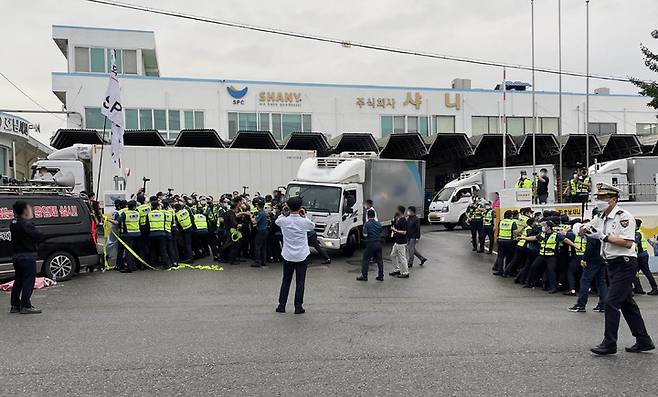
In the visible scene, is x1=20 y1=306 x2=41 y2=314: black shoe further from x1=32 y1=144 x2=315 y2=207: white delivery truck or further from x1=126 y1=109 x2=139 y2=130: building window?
x1=126 y1=109 x2=139 y2=130: building window

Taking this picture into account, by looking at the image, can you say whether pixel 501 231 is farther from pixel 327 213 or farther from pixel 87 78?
pixel 87 78

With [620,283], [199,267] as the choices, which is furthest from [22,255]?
[620,283]

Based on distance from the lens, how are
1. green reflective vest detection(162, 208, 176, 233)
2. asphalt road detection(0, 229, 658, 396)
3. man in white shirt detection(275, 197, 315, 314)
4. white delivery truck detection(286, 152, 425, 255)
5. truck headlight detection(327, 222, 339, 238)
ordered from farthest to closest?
white delivery truck detection(286, 152, 425, 255) → truck headlight detection(327, 222, 339, 238) → green reflective vest detection(162, 208, 176, 233) → man in white shirt detection(275, 197, 315, 314) → asphalt road detection(0, 229, 658, 396)

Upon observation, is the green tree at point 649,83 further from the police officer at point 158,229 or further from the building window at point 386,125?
the police officer at point 158,229

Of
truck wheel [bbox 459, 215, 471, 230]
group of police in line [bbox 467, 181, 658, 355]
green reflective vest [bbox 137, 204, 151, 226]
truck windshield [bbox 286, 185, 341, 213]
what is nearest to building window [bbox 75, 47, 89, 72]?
truck windshield [bbox 286, 185, 341, 213]

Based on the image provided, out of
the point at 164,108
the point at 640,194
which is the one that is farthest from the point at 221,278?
the point at 164,108

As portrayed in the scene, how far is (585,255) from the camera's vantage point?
360 inches

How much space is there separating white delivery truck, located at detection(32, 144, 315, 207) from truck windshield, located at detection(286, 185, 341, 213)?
557 cm

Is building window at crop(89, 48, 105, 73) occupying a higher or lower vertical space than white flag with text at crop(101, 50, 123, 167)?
higher

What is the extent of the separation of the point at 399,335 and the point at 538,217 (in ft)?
22.6

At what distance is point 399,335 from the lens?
7.32 metres

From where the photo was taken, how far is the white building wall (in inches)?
1217

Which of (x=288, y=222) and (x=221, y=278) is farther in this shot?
(x=221, y=278)

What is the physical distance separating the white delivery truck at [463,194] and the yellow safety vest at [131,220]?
43.9 ft
